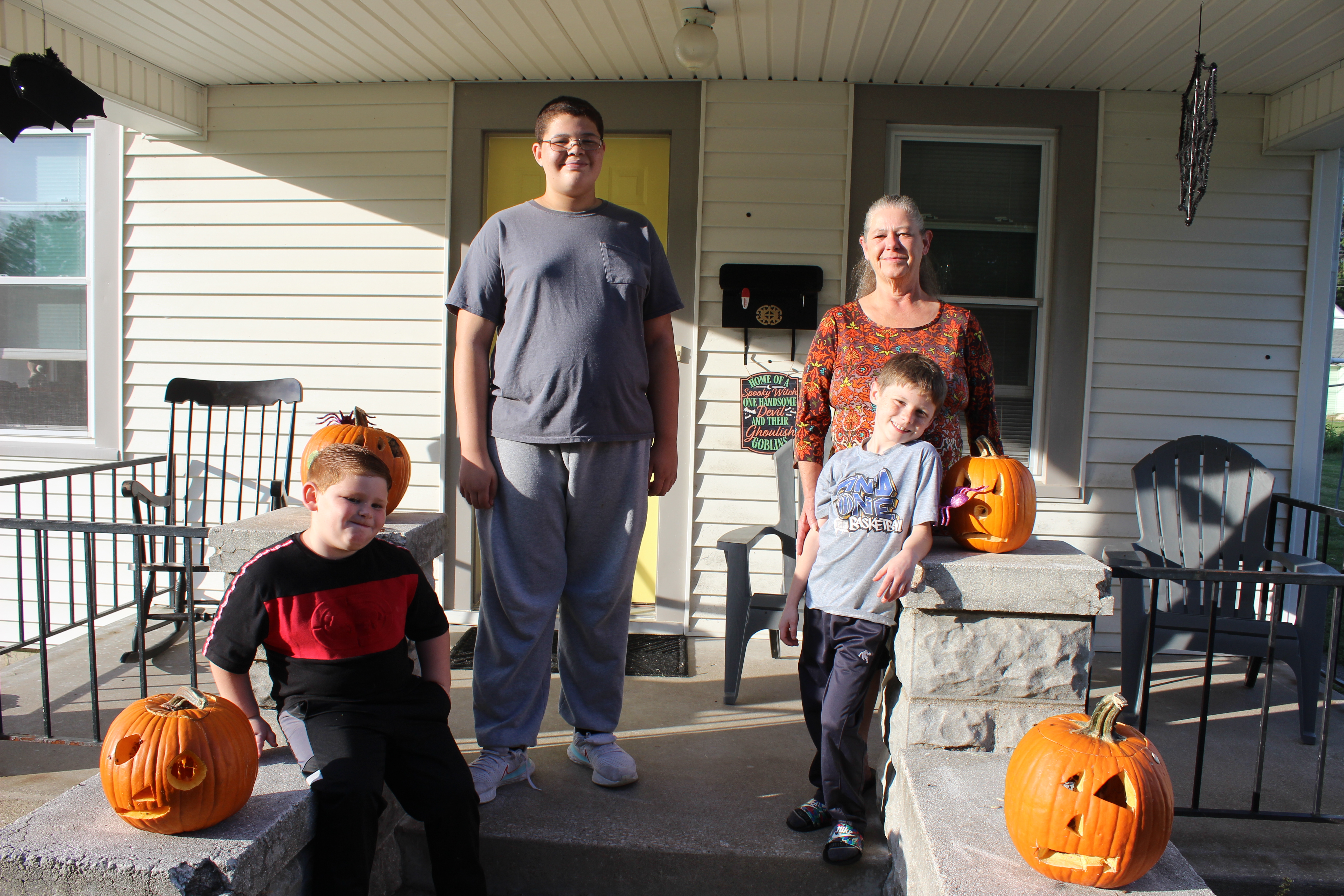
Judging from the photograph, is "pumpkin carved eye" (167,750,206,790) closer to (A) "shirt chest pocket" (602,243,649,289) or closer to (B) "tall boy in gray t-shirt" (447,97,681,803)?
(B) "tall boy in gray t-shirt" (447,97,681,803)

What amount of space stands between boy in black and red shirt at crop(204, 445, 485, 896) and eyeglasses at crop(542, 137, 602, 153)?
860mm

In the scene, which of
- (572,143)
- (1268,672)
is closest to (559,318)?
(572,143)

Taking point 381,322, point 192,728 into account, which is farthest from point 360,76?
point 192,728

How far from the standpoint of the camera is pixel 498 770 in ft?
6.63

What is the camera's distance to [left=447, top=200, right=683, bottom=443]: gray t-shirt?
1978 millimetres

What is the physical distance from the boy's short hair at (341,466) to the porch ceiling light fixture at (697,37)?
2176mm

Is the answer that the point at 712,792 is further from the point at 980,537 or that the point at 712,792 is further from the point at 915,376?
the point at 915,376

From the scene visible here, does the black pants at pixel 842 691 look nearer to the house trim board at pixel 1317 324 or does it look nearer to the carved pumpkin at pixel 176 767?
the carved pumpkin at pixel 176 767

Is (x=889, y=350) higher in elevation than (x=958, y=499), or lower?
higher

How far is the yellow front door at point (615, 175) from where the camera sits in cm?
385

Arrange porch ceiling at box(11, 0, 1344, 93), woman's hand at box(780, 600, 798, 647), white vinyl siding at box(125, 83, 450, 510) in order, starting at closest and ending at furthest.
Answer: woman's hand at box(780, 600, 798, 647)
porch ceiling at box(11, 0, 1344, 93)
white vinyl siding at box(125, 83, 450, 510)

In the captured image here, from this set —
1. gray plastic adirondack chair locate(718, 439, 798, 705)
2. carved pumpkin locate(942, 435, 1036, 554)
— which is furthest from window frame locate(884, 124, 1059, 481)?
carved pumpkin locate(942, 435, 1036, 554)

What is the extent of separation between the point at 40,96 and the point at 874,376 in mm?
3034

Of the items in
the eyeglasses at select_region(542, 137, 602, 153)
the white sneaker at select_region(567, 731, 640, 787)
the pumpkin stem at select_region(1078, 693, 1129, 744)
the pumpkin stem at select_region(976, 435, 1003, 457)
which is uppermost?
the eyeglasses at select_region(542, 137, 602, 153)
